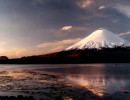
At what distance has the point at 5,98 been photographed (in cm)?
2173

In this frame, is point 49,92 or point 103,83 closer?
point 49,92

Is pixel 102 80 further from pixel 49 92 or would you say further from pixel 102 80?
pixel 49 92

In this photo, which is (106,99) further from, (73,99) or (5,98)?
(5,98)

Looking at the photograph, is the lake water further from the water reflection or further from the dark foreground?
the dark foreground

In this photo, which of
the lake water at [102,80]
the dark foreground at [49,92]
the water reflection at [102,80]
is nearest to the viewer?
Result: the dark foreground at [49,92]

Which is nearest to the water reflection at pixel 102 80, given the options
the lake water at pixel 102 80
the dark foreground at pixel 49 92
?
the lake water at pixel 102 80

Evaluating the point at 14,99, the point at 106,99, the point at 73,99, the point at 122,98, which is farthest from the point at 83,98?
the point at 14,99

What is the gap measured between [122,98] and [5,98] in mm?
15380

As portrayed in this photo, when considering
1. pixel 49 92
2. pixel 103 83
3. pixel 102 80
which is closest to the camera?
pixel 49 92

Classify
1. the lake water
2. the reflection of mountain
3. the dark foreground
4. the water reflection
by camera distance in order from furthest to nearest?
the water reflection < the lake water < the reflection of mountain < the dark foreground

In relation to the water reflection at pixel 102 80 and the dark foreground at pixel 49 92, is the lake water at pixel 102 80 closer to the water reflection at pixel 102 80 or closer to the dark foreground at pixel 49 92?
the water reflection at pixel 102 80

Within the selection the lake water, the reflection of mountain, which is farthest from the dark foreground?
the lake water

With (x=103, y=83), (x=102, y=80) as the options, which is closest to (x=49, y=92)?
(x=103, y=83)

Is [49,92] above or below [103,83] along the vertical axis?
above
